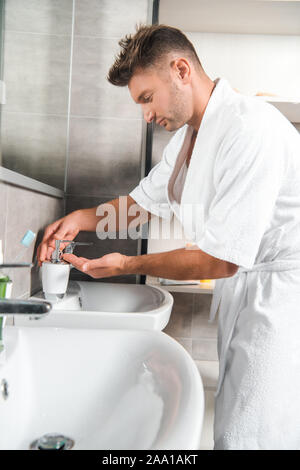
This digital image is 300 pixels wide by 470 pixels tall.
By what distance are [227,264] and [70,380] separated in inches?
17.1

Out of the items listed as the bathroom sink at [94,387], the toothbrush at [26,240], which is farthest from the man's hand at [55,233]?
the bathroom sink at [94,387]

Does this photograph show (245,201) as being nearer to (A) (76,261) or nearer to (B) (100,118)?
(A) (76,261)

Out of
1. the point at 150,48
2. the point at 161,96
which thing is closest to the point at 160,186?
the point at 161,96

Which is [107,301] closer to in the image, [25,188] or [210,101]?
[25,188]

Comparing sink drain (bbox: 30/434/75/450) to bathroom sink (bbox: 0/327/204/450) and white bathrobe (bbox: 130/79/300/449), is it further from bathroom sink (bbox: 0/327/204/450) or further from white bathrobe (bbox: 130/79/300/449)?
white bathrobe (bbox: 130/79/300/449)

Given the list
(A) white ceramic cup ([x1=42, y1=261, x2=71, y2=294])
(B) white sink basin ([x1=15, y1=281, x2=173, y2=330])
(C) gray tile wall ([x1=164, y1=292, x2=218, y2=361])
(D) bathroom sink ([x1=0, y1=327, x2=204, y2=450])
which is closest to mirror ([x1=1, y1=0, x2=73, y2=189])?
(A) white ceramic cup ([x1=42, y1=261, x2=71, y2=294])

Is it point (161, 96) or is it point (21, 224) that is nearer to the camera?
point (21, 224)

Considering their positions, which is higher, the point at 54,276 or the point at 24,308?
the point at 24,308

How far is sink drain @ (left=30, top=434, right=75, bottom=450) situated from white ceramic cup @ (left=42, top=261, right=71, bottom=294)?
0.48 meters

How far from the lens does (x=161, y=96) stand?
106cm

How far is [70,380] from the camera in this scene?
64 centimetres

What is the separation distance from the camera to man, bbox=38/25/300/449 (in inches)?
33.8

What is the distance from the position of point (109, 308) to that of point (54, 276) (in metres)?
0.30

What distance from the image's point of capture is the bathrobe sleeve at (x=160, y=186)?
53.0 inches
